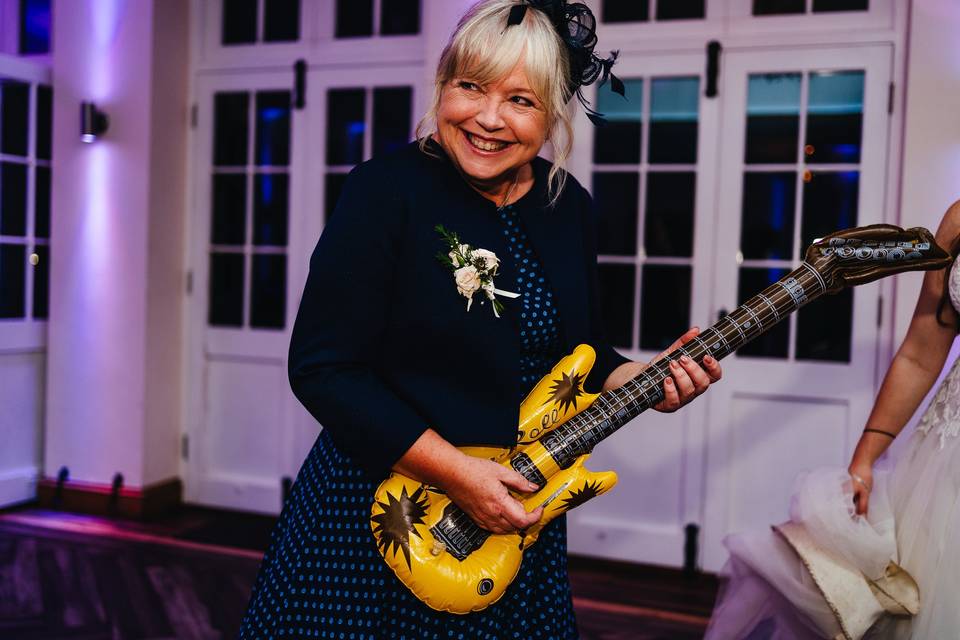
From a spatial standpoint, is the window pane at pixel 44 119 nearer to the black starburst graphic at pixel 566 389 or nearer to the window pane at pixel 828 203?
the window pane at pixel 828 203

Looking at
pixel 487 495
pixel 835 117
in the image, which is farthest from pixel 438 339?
pixel 835 117

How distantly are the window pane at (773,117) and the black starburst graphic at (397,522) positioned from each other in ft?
9.49

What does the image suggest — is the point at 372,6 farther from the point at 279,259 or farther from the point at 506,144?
the point at 506,144

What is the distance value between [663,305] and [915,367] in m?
2.11

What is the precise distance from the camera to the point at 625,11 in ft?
12.2

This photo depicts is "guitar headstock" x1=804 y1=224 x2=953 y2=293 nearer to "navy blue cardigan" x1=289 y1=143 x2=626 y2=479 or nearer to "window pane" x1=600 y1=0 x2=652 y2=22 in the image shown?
"navy blue cardigan" x1=289 y1=143 x2=626 y2=479

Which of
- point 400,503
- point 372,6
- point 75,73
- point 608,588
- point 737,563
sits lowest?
point 608,588

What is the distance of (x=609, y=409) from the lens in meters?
1.30

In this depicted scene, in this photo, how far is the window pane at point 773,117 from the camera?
11.6 feet

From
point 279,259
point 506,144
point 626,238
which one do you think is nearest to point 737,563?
point 506,144

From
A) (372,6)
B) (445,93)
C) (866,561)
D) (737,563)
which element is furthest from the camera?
(372,6)

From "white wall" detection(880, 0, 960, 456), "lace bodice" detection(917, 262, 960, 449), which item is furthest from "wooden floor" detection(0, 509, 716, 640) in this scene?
Result: "lace bodice" detection(917, 262, 960, 449)

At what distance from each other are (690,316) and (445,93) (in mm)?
2652

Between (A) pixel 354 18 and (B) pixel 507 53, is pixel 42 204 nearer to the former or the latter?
(A) pixel 354 18
